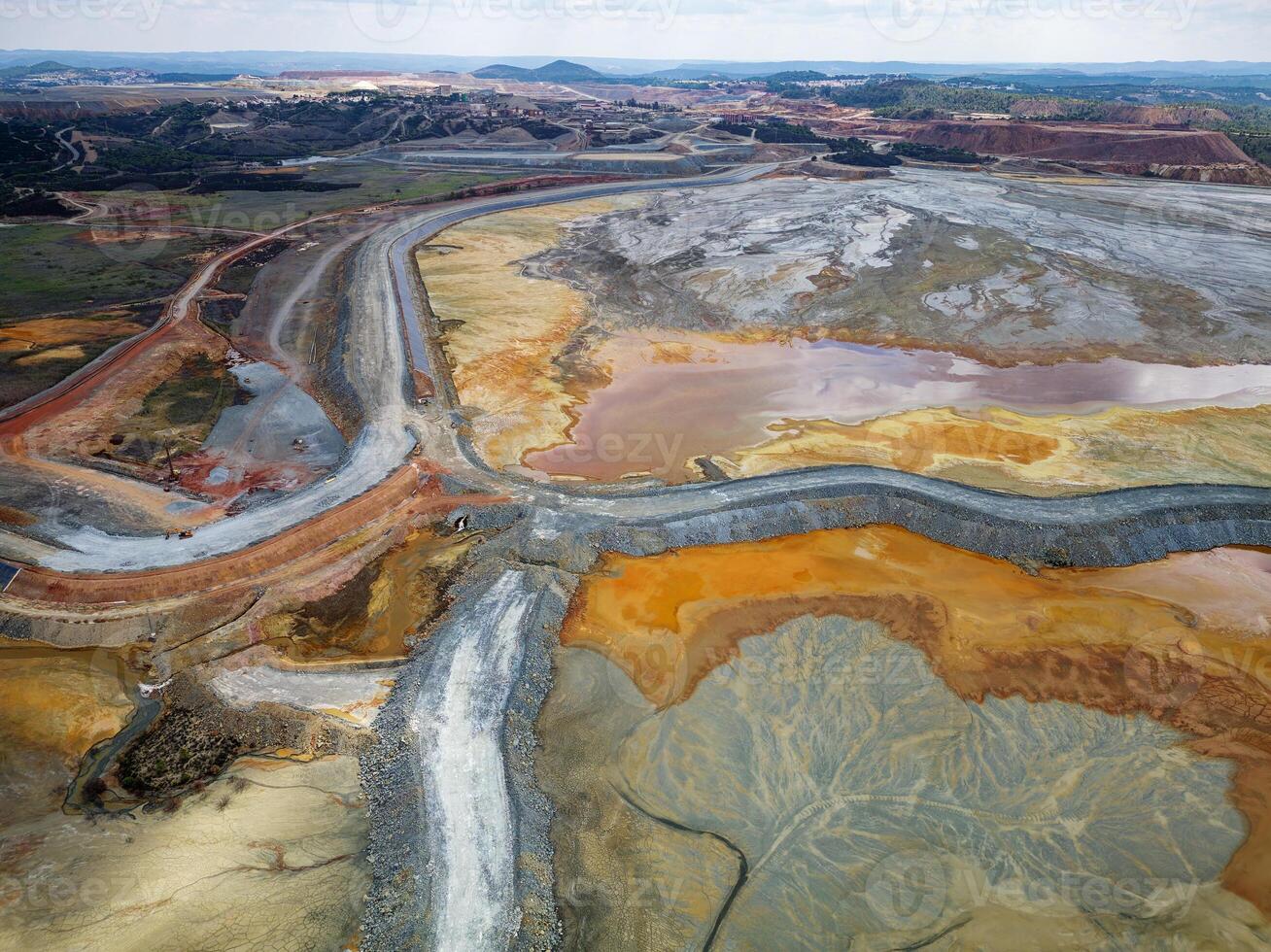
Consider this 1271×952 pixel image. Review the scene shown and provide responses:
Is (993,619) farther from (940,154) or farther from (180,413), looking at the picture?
(940,154)

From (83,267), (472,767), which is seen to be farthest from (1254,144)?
(83,267)

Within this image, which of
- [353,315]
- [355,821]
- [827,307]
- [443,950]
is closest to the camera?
[443,950]

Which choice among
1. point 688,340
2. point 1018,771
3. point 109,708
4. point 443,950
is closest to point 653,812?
point 443,950

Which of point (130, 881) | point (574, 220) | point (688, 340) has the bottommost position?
point (130, 881)

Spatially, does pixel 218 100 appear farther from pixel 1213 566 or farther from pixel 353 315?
pixel 1213 566

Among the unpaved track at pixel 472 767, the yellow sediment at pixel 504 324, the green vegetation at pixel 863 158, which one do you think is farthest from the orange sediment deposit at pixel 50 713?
the green vegetation at pixel 863 158

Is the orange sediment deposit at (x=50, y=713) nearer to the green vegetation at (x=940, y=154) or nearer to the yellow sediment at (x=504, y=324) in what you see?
the yellow sediment at (x=504, y=324)

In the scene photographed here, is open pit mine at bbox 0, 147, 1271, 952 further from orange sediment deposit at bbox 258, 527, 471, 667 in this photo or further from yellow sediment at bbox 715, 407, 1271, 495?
yellow sediment at bbox 715, 407, 1271, 495
